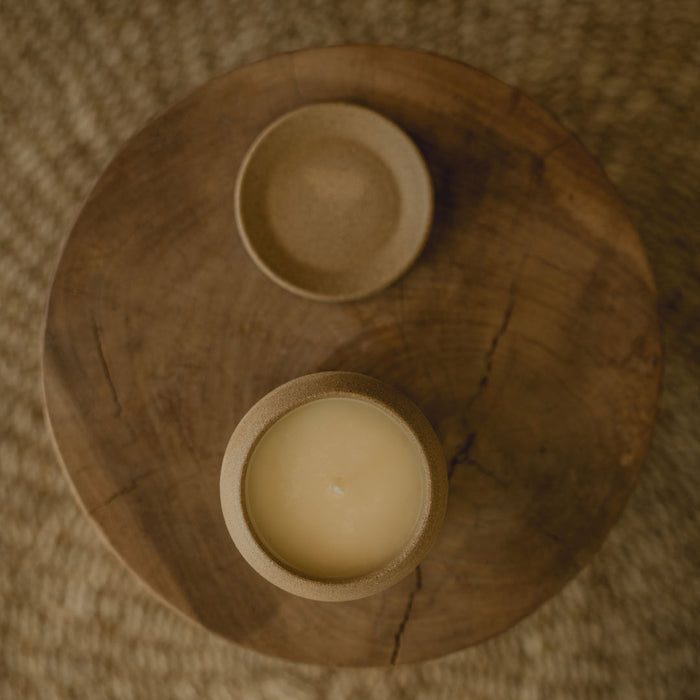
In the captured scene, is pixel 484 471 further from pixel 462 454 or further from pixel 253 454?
pixel 253 454

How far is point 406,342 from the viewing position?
699 millimetres

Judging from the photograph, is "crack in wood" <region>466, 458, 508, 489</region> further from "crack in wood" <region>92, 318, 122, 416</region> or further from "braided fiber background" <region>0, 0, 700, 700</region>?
"braided fiber background" <region>0, 0, 700, 700</region>

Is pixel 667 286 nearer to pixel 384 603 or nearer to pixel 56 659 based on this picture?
pixel 384 603

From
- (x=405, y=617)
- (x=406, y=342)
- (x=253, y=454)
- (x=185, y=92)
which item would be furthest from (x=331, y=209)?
(x=185, y=92)

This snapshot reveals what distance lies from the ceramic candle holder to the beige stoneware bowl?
115 mm

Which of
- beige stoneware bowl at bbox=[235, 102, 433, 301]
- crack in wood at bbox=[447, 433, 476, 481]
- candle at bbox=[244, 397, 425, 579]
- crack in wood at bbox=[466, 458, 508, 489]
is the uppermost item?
beige stoneware bowl at bbox=[235, 102, 433, 301]

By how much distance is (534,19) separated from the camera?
107 centimetres

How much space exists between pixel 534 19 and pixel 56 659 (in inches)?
50.9

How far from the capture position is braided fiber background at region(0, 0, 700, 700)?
1072 mm

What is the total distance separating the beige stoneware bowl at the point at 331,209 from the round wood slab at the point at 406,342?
0.03m

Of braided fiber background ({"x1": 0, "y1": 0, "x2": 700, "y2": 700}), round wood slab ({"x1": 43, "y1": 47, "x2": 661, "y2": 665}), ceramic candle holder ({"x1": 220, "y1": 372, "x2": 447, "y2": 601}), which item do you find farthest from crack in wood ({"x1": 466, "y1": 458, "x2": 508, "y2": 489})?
braided fiber background ({"x1": 0, "y1": 0, "x2": 700, "y2": 700})

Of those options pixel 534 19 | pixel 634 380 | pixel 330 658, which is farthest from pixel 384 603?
pixel 534 19

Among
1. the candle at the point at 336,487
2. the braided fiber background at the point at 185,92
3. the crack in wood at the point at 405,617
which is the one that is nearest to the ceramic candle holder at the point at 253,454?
the candle at the point at 336,487

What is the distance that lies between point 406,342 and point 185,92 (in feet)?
2.19
